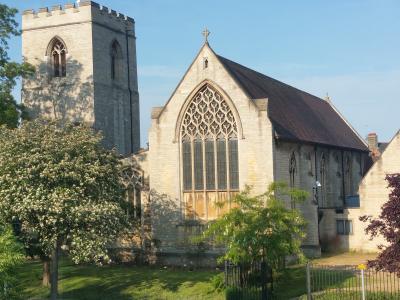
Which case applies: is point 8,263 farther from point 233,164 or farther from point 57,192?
point 233,164

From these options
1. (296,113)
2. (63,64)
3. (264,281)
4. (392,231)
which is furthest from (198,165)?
(63,64)

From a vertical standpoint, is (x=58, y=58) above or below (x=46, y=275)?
above

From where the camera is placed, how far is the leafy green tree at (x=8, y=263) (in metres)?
21.7

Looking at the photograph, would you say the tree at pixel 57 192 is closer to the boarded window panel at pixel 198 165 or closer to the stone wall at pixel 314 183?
the boarded window panel at pixel 198 165

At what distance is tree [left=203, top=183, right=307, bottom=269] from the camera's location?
85.0 ft

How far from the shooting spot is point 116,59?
5181 cm

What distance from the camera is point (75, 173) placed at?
26.7 m

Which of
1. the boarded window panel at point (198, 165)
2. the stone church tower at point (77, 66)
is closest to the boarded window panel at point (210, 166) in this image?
the boarded window panel at point (198, 165)

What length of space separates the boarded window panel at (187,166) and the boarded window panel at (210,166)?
100cm

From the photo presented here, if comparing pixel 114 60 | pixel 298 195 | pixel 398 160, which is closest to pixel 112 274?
pixel 298 195

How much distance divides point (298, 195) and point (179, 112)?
11550 mm

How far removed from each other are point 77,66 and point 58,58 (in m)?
2.23

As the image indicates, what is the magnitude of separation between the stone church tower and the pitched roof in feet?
40.1

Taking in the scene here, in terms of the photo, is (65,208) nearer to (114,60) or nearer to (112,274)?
(112,274)
